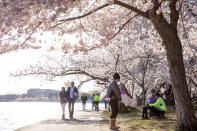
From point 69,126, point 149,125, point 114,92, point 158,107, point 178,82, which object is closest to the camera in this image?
point 178,82

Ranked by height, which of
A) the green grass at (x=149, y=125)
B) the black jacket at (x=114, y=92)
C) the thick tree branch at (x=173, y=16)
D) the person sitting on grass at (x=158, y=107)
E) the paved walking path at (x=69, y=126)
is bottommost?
the paved walking path at (x=69, y=126)

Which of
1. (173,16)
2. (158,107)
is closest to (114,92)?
(173,16)

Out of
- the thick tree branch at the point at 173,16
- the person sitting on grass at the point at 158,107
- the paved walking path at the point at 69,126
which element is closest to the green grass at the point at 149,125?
the person sitting on grass at the point at 158,107

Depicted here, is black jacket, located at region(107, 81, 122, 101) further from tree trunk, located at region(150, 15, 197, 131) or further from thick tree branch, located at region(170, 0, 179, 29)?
thick tree branch, located at region(170, 0, 179, 29)

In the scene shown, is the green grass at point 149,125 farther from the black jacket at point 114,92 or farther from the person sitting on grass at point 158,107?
the black jacket at point 114,92

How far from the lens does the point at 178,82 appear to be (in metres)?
5.85

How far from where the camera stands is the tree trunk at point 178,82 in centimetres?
583

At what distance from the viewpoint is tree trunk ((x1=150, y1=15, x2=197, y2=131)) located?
583cm

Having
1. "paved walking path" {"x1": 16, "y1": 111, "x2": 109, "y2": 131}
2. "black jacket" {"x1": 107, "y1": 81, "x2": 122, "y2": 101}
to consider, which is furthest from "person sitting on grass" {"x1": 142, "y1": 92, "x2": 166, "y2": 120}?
"black jacket" {"x1": 107, "y1": 81, "x2": 122, "y2": 101}

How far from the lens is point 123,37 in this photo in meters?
13.8

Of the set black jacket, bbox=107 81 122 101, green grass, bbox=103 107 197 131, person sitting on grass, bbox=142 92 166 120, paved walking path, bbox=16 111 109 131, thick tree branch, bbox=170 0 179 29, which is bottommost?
paved walking path, bbox=16 111 109 131

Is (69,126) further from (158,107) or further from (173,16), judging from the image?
(173,16)

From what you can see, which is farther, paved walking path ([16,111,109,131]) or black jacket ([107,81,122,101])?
paved walking path ([16,111,109,131])

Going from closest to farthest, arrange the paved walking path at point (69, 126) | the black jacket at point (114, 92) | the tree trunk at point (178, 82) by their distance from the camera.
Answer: the tree trunk at point (178, 82)
the black jacket at point (114, 92)
the paved walking path at point (69, 126)
